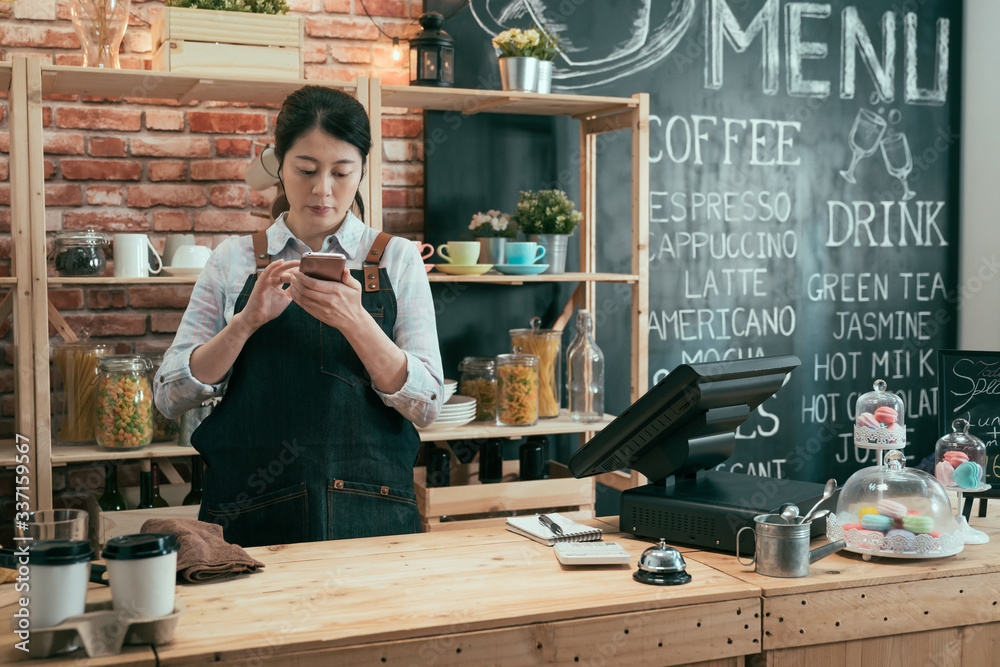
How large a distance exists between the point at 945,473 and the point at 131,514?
6.84 ft

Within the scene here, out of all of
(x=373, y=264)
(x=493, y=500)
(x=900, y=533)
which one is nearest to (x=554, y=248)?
(x=493, y=500)

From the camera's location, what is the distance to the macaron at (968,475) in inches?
75.7

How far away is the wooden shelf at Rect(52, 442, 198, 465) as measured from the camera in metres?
2.54

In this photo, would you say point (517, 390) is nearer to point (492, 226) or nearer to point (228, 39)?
point (492, 226)

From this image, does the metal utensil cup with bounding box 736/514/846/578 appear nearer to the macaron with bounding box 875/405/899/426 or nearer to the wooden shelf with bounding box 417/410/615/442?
the macaron with bounding box 875/405/899/426

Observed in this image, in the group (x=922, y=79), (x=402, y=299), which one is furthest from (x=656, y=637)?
(x=922, y=79)

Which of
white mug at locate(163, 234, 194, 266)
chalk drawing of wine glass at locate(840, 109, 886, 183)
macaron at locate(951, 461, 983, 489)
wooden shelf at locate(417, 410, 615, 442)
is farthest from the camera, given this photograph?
chalk drawing of wine glass at locate(840, 109, 886, 183)

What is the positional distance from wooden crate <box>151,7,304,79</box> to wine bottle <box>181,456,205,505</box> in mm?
1158

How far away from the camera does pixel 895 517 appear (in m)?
1.67

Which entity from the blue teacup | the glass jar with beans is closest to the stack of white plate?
the blue teacup

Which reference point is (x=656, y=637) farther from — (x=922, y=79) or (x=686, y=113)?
(x=922, y=79)

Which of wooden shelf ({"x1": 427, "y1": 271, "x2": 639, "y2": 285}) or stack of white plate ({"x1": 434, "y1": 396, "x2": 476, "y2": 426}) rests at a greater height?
wooden shelf ({"x1": 427, "y1": 271, "x2": 639, "y2": 285})

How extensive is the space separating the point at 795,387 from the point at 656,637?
2657 mm

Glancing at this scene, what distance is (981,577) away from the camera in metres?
1.62
